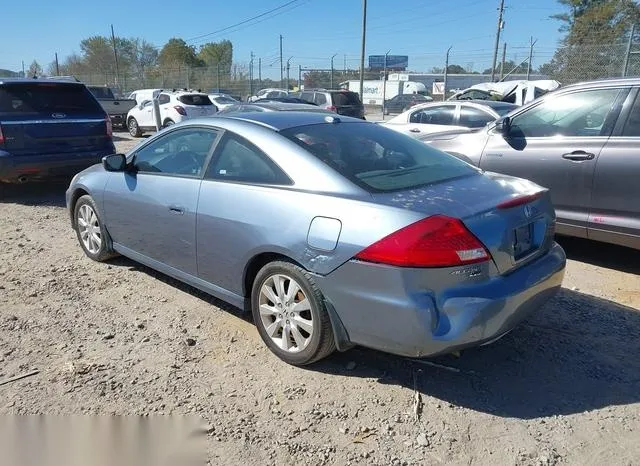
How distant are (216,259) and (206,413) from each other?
1.07 meters

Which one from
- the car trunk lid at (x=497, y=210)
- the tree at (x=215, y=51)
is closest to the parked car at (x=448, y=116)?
the car trunk lid at (x=497, y=210)

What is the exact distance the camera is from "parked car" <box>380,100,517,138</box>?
909 cm

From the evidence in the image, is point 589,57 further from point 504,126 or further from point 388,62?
point 388,62

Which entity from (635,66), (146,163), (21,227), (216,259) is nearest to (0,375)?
(216,259)

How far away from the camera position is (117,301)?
13.8 feet

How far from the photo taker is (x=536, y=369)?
3.20 meters

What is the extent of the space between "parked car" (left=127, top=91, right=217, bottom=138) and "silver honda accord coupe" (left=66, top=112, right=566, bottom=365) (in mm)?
13027

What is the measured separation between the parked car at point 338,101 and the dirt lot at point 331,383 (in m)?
15.7

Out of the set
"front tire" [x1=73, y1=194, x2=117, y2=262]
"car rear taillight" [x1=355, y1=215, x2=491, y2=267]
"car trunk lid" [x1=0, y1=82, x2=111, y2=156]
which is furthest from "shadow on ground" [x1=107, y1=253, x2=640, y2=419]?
"car trunk lid" [x1=0, y1=82, x2=111, y2=156]

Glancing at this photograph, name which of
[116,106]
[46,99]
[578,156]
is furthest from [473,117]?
[116,106]

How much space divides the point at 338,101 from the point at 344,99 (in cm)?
36

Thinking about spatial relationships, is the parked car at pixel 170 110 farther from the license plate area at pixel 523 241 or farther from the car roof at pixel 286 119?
the license plate area at pixel 523 241

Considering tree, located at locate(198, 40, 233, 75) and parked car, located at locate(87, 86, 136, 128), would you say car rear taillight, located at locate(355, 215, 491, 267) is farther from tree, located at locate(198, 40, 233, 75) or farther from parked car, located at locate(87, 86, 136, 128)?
tree, located at locate(198, 40, 233, 75)

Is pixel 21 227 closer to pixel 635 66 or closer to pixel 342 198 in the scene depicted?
pixel 342 198
